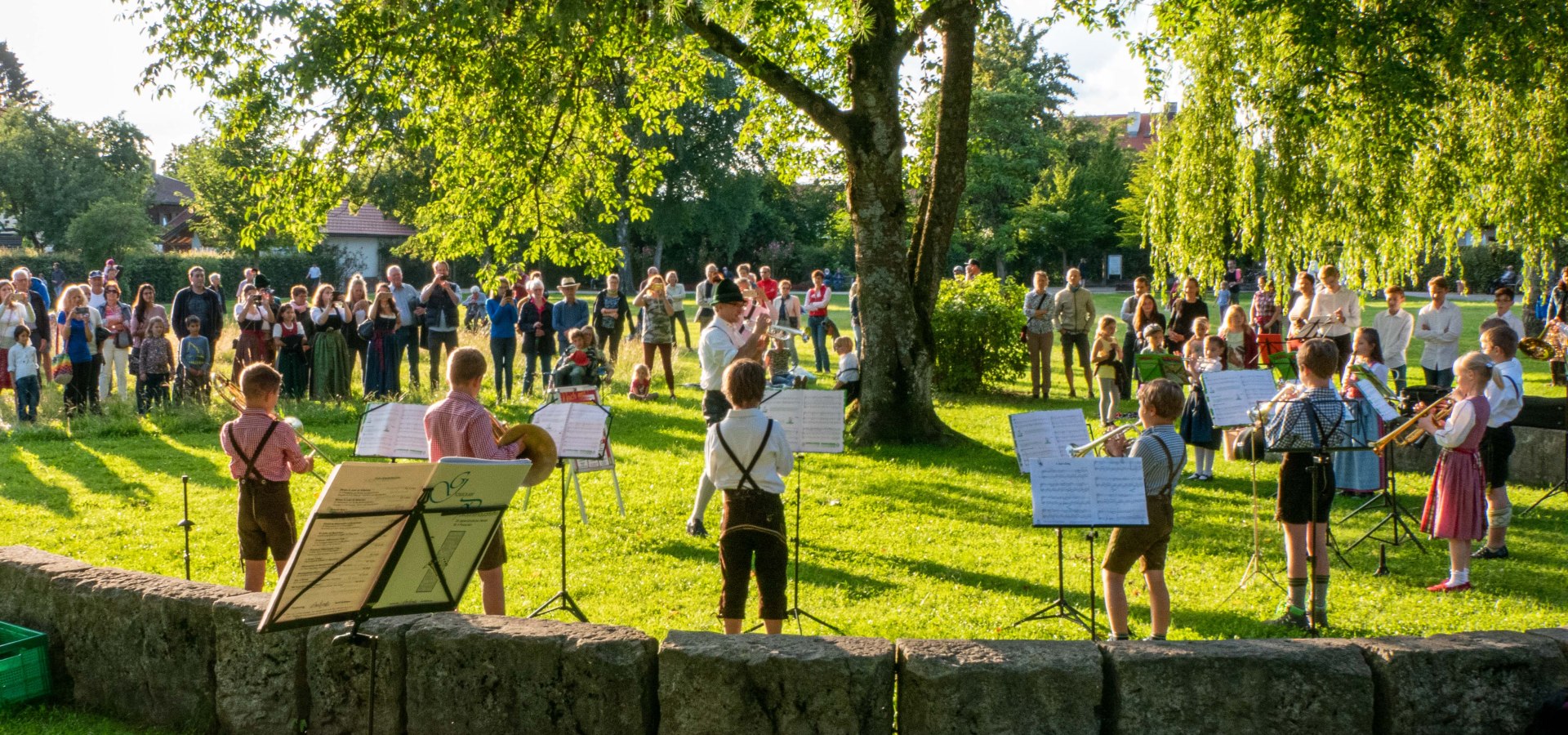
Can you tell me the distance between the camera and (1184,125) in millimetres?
15688

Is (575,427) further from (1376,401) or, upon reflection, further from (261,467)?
(1376,401)

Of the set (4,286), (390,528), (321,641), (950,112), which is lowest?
(321,641)

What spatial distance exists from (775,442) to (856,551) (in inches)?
125

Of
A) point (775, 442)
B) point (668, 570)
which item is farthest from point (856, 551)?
point (775, 442)

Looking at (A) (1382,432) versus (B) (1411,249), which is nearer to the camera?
(A) (1382,432)

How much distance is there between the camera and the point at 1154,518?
247 inches

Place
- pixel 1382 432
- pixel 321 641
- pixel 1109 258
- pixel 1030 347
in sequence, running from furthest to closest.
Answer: pixel 1109 258 < pixel 1030 347 < pixel 1382 432 < pixel 321 641

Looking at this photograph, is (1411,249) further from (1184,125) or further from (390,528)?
(390,528)

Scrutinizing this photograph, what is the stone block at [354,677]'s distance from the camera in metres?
5.13

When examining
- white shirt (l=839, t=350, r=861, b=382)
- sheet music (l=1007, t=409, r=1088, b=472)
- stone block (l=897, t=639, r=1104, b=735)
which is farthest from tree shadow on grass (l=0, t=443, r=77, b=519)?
stone block (l=897, t=639, r=1104, b=735)

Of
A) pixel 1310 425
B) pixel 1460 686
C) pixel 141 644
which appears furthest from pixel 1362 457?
pixel 141 644

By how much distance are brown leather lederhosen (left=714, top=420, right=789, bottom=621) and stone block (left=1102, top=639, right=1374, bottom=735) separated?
1.94 meters

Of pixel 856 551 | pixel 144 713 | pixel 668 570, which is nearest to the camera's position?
pixel 144 713

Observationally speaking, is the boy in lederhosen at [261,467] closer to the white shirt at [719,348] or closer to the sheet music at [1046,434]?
the white shirt at [719,348]
